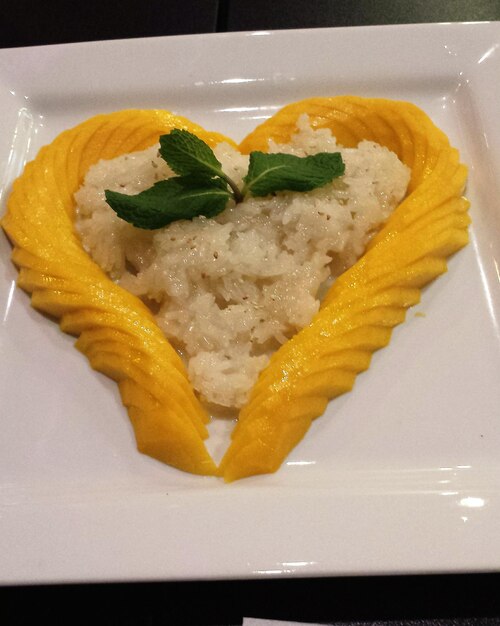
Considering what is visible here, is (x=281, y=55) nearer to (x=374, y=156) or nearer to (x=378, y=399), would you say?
(x=374, y=156)

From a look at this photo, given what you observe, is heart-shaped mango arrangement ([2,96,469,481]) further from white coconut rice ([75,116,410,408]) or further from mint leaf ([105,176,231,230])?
mint leaf ([105,176,231,230])

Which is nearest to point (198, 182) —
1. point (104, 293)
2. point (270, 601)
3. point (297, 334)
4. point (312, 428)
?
point (104, 293)

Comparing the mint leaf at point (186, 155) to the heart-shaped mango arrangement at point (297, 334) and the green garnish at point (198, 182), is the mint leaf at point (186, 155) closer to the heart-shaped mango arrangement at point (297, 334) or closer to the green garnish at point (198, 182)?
the green garnish at point (198, 182)

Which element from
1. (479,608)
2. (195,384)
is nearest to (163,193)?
(195,384)

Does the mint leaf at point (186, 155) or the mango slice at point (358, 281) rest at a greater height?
the mint leaf at point (186, 155)

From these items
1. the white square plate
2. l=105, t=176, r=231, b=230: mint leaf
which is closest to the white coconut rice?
l=105, t=176, r=231, b=230: mint leaf

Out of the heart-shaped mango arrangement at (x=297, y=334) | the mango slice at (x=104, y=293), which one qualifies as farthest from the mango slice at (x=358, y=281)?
the mango slice at (x=104, y=293)
